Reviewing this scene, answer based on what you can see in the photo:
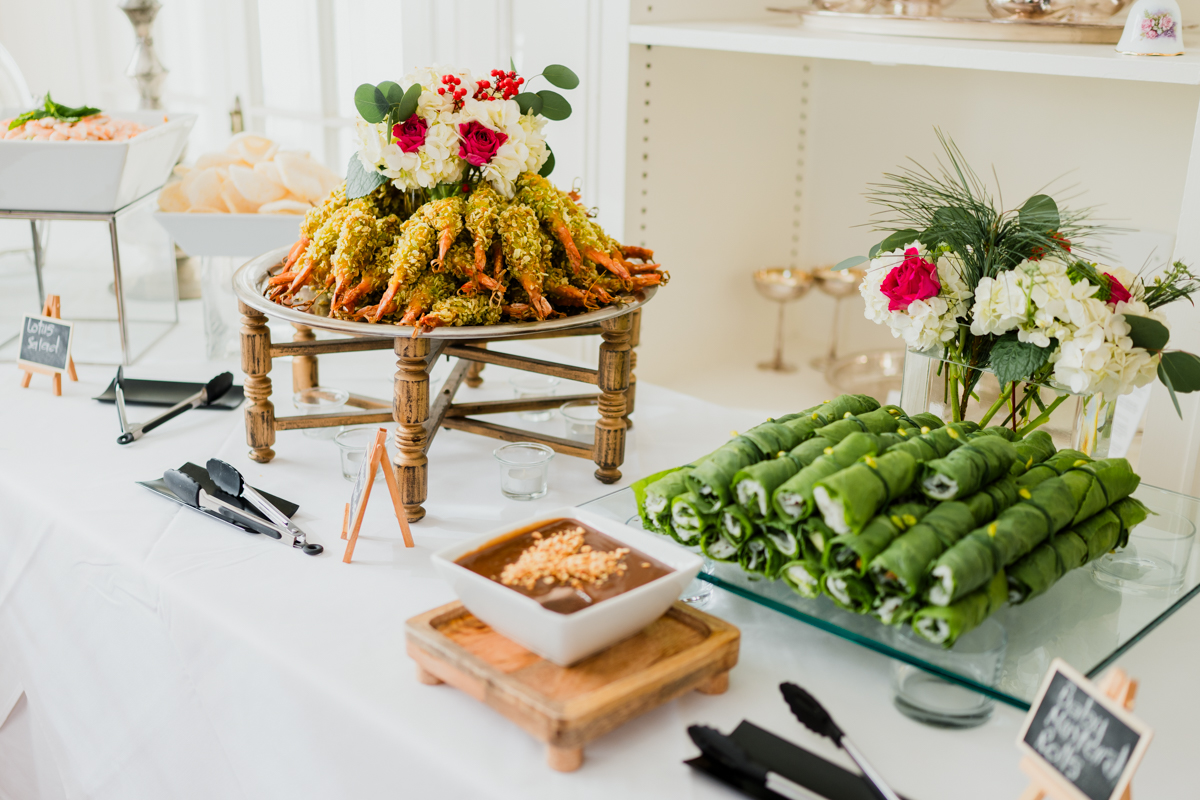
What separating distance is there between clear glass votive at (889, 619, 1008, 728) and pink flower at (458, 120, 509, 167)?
631mm

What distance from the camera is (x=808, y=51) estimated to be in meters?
1.35

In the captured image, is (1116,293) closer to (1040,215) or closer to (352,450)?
→ (1040,215)

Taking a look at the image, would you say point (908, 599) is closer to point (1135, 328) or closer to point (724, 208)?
point (1135, 328)

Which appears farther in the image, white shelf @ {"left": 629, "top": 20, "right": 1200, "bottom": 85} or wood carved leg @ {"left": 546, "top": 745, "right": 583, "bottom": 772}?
white shelf @ {"left": 629, "top": 20, "right": 1200, "bottom": 85}

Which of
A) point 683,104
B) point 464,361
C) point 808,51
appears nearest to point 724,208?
point 683,104

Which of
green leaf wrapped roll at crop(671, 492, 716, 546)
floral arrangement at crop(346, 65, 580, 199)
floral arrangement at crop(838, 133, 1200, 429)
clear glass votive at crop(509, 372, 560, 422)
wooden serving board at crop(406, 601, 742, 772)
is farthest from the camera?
clear glass votive at crop(509, 372, 560, 422)

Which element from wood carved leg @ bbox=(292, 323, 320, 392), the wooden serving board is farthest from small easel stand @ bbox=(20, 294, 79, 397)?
the wooden serving board

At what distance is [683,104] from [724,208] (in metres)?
0.23

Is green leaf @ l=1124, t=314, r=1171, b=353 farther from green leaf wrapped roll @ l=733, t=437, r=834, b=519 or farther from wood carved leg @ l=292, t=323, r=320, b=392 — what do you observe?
wood carved leg @ l=292, t=323, r=320, b=392

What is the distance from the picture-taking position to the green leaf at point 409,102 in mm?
1034

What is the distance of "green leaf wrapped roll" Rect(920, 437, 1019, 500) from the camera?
81cm

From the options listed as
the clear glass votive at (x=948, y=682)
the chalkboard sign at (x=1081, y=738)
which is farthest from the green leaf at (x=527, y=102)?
the chalkboard sign at (x=1081, y=738)

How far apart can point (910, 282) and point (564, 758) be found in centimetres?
59

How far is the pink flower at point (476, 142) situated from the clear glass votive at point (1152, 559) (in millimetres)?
732
